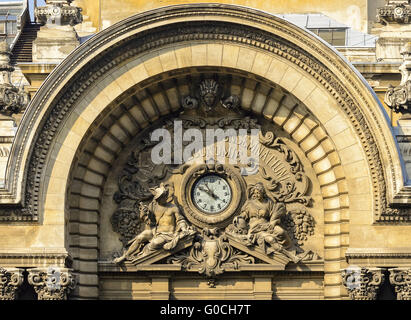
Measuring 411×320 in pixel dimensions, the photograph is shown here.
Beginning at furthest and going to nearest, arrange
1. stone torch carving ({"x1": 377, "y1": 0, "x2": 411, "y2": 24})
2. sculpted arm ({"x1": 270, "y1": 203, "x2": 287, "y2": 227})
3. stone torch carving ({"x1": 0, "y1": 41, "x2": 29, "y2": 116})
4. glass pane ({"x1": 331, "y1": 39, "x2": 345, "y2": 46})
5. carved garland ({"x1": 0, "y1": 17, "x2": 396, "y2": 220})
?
1. glass pane ({"x1": 331, "y1": 39, "x2": 345, "y2": 46})
2. stone torch carving ({"x1": 377, "y1": 0, "x2": 411, "y2": 24})
3. sculpted arm ({"x1": 270, "y1": 203, "x2": 287, "y2": 227})
4. stone torch carving ({"x1": 0, "y1": 41, "x2": 29, "y2": 116})
5. carved garland ({"x1": 0, "y1": 17, "x2": 396, "y2": 220})

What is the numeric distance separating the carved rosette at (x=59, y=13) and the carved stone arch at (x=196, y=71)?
1260 millimetres

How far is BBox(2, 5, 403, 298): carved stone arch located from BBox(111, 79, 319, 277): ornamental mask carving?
507 millimetres

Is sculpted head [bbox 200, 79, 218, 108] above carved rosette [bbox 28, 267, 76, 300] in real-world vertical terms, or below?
above

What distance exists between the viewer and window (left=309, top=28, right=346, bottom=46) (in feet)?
101

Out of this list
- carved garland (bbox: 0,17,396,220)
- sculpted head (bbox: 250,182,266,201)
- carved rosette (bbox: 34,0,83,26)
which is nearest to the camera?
carved garland (bbox: 0,17,396,220)

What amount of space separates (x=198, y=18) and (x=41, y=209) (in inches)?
181

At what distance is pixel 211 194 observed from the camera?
29391 mm

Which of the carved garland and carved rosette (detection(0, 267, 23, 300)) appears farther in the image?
the carved garland

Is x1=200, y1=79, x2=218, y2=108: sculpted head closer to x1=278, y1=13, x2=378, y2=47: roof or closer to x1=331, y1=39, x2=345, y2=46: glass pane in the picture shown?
x1=278, y1=13, x2=378, y2=47: roof

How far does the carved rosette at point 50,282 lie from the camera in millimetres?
27609

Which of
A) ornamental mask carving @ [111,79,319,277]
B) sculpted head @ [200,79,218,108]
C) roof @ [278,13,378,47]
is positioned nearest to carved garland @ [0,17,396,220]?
sculpted head @ [200,79,218,108]

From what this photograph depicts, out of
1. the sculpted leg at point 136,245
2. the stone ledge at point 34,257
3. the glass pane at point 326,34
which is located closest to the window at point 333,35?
the glass pane at point 326,34

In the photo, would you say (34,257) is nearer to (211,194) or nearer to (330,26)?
(211,194)
